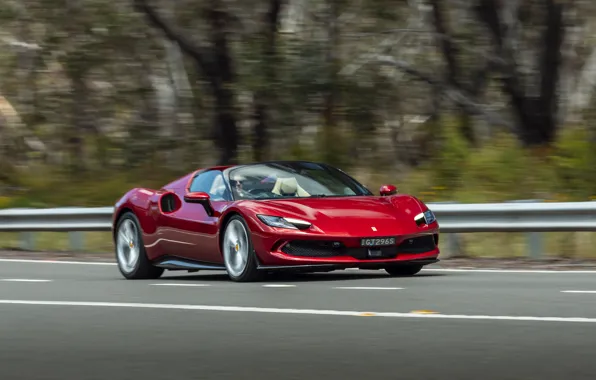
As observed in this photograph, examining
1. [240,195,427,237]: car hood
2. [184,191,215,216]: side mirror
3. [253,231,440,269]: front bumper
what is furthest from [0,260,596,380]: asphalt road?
[184,191,215,216]: side mirror

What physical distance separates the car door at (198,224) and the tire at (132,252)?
0.42 m

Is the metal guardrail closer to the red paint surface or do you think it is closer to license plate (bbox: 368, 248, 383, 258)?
the red paint surface

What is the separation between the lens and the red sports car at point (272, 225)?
41.4 feet

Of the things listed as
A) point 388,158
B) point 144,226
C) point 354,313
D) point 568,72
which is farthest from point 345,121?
point 354,313

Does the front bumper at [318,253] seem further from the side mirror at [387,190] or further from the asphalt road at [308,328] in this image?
the side mirror at [387,190]

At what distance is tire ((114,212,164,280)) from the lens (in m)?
14.4

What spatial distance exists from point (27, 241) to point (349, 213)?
8.79m

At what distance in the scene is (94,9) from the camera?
78.9ft

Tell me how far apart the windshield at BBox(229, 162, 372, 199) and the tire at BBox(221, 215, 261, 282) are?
1.31ft

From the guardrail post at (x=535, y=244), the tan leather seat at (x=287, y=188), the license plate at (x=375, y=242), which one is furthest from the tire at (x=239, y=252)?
the guardrail post at (x=535, y=244)

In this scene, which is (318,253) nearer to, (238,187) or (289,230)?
(289,230)

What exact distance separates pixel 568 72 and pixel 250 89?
9.09 metres

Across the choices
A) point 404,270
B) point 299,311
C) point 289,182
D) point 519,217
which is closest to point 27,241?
point 519,217

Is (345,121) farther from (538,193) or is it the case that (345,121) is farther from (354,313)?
(354,313)
